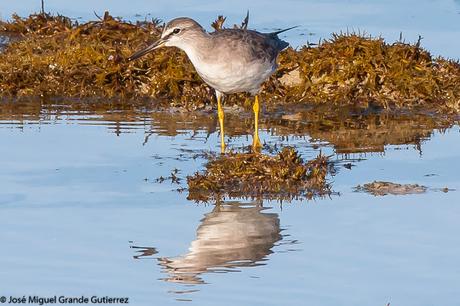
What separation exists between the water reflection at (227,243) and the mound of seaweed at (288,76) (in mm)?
3717

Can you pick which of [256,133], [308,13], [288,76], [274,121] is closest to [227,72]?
[256,133]

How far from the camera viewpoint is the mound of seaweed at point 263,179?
368 inches

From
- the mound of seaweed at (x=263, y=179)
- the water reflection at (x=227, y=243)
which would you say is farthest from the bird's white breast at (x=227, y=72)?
the water reflection at (x=227, y=243)

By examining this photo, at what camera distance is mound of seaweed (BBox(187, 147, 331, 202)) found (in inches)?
368

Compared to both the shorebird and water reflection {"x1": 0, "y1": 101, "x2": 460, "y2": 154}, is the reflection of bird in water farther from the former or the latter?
water reflection {"x1": 0, "y1": 101, "x2": 460, "y2": 154}

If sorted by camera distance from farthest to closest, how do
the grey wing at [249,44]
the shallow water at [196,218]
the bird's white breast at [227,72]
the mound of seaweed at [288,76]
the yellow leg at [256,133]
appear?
1. the mound of seaweed at [288,76]
2. the yellow leg at [256,133]
3. the grey wing at [249,44]
4. the bird's white breast at [227,72]
5. the shallow water at [196,218]

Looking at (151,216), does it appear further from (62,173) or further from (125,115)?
(125,115)

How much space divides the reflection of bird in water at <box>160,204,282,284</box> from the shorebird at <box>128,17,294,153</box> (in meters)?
1.72

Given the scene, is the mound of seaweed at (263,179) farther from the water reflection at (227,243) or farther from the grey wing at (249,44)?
the grey wing at (249,44)

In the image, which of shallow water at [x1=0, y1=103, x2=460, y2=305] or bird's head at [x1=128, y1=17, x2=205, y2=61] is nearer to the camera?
shallow water at [x1=0, y1=103, x2=460, y2=305]

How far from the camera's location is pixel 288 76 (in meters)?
13.0

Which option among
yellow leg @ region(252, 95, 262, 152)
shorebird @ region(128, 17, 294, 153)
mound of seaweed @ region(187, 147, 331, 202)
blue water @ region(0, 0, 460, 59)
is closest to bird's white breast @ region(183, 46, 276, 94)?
shorebird @ region(128, 17, 294, 153)

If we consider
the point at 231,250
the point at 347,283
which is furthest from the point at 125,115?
the point at 347,283

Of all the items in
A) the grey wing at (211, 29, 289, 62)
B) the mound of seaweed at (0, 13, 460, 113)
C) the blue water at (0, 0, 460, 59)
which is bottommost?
the mound of seaweed at (0, 13, 460, 113)
